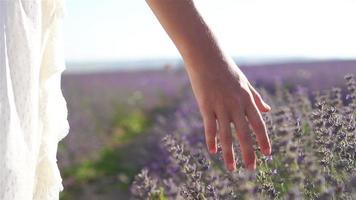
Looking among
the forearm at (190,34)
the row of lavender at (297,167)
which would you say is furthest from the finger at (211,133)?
the row of lavender at (297,167)

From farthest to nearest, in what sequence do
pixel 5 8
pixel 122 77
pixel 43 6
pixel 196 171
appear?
pixel 122 77 → pixel 196 171 → pixel 43 6 → pixel 5 8

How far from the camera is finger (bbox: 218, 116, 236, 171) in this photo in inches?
61.9

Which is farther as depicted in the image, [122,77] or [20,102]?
[122,77]

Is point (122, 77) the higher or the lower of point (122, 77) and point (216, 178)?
the lower

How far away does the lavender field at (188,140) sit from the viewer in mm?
2078

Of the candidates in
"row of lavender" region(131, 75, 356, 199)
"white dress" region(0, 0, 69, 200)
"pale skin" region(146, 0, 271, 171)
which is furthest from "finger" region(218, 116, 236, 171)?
→ "white dress" region(0, 0, 69, 200)

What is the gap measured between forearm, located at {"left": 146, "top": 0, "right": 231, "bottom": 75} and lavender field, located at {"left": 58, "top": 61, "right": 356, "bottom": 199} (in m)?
0.34

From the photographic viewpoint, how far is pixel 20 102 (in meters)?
1.77

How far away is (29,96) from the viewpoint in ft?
5.87

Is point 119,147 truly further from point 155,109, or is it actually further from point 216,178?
point 216,178

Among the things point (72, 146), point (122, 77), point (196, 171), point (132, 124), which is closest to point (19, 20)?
point (196, 171)

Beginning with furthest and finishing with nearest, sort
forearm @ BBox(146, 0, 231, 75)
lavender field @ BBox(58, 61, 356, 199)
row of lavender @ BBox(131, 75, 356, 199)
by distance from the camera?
lavender field @ BBox(58, 61, 356, 199), row of lavender @ BBox(131, 75, 356, 199), forearm @ BBox(146, 0, 231, 75)

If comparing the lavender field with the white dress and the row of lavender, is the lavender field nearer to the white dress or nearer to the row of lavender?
the row of lavender

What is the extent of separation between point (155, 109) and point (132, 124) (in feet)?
1.76
